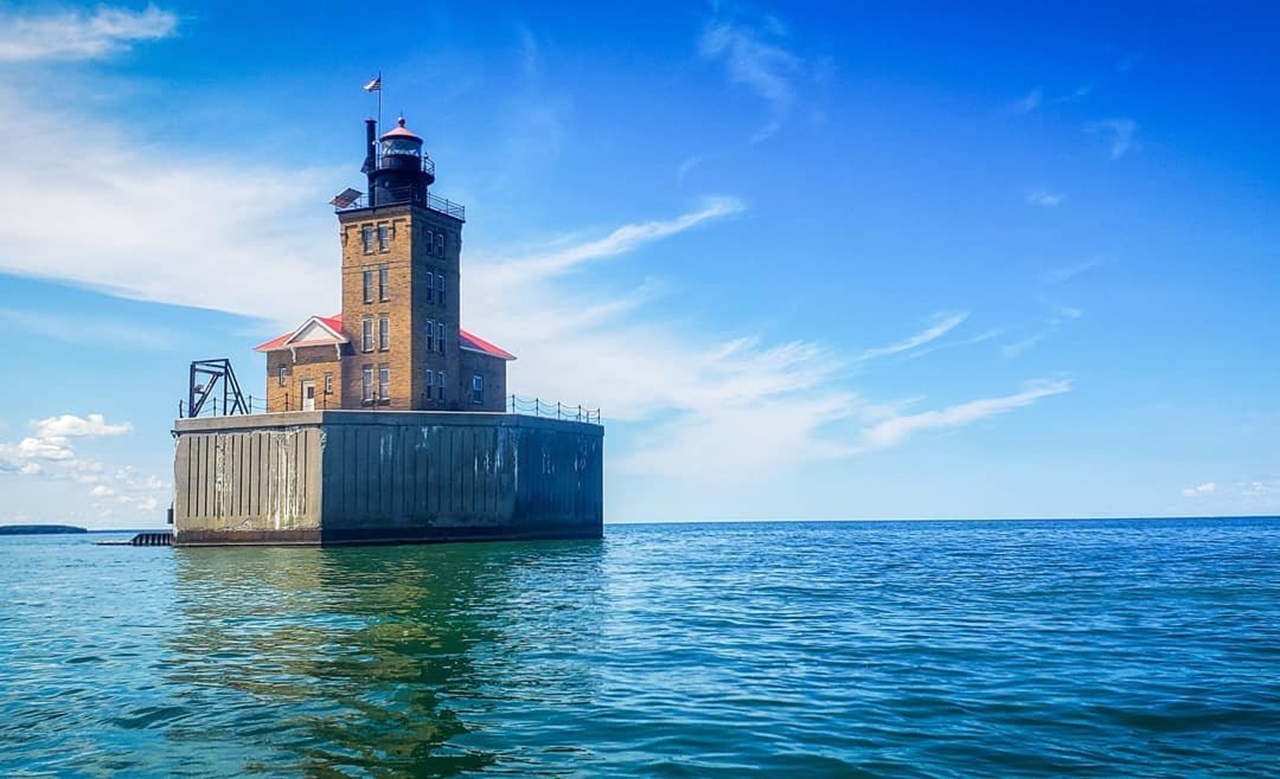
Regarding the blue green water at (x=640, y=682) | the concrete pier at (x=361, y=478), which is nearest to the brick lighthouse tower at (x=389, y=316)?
the concrete pier at (x=361, y=478)

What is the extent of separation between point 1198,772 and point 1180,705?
2.78 m

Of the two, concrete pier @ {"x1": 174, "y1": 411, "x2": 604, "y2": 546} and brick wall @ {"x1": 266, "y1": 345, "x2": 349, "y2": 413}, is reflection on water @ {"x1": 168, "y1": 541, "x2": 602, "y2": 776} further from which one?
brick wall @ {"x1": 266, "y1": 345, "x2": 349, "y2": 413}

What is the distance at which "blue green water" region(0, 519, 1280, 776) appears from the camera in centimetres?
841

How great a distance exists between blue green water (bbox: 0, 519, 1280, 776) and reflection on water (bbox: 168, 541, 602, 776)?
6cm

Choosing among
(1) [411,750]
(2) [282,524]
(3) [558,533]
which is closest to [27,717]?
(1) [411,750]

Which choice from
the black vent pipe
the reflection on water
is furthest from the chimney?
the reflection on water

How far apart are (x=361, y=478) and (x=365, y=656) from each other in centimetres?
3287

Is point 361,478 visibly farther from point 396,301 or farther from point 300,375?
point 396,301

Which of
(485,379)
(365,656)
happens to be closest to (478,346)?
(485,379)

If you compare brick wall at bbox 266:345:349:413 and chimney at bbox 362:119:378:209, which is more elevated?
chimney at bbox 362:119:378:209

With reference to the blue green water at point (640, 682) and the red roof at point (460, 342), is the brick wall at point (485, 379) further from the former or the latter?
the blue green water at point (640, 682)

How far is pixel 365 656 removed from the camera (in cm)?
1348

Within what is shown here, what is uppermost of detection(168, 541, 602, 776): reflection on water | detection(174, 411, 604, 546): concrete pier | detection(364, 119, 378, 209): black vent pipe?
detection(364, 119, 378, 209): black vent pipe

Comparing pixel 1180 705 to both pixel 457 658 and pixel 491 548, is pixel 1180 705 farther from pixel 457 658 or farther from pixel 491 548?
pixel 491 548
